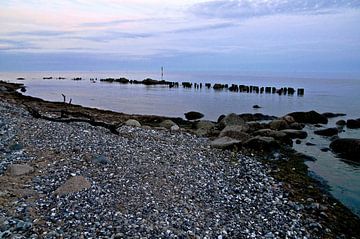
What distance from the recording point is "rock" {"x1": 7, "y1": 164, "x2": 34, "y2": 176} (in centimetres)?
902

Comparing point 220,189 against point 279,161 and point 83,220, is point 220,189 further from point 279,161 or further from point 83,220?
point 279,161

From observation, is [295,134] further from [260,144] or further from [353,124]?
[353,124]

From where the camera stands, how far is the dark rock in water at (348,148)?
16.7 metres

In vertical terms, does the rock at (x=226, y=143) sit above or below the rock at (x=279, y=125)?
above

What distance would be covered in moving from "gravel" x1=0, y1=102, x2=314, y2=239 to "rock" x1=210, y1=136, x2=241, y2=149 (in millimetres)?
1328

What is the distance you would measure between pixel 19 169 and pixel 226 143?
9269 millimetres

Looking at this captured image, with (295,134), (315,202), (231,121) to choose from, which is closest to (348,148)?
(295,134)

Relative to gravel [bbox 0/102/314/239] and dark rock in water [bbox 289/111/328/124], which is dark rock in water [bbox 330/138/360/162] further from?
dark rock in water [bbox 289/111/328/124]

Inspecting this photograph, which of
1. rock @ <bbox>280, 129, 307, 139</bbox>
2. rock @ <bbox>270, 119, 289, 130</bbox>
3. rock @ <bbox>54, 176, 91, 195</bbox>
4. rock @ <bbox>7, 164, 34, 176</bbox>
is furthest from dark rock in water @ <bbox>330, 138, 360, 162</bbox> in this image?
rock @ <bbox>7, 164, 34, 176</bbox>

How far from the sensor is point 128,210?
7613 mm

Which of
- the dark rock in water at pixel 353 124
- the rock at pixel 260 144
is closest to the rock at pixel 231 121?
the rock at pixel 260 144

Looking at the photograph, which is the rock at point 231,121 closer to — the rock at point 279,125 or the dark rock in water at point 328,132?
the rock at point 279,125

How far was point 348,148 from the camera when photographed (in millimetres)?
17391

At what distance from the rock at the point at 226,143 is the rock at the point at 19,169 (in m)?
8.48
